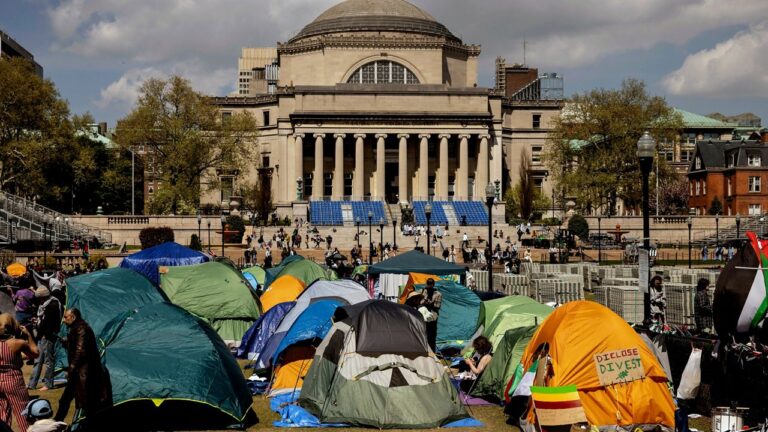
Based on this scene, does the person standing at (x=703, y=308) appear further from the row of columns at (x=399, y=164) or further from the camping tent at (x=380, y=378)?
the row of columns at (x=399, y=164)

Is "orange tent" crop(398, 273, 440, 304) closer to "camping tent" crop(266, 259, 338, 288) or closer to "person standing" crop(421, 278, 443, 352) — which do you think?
"camping tent" crop(266, 259, 338, 288)

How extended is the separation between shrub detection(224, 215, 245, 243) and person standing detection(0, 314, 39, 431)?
193ft

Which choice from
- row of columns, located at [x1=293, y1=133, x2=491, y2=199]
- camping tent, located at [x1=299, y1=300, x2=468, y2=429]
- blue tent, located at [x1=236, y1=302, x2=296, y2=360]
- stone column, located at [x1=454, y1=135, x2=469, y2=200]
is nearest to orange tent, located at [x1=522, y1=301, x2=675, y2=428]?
camping tent, located at [x1=299, y1=300, x2=468, y2=429]

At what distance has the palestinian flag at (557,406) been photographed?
13008 millimetres

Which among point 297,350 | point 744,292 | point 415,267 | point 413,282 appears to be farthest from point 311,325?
point 415,267

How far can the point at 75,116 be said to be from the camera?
268 ft

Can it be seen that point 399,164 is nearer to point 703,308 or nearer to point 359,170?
point 359,170

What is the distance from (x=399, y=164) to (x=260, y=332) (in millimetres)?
70197

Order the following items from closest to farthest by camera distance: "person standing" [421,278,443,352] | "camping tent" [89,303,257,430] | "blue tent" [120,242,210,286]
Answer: "camping tent" [89,303,257,430], "person standing" [421,278,443,352], "blue tent" [120,242,210,286]

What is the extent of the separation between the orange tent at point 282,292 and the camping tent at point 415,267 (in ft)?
15.6

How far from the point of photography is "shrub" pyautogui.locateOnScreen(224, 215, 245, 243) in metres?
72.1

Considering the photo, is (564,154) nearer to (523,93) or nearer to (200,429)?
(523,93)

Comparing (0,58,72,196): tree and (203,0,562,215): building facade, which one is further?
(203,0,562,215): building facade

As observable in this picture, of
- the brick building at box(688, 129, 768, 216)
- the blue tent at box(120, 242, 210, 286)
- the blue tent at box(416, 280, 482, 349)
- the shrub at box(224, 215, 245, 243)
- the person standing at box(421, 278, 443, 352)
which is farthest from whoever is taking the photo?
the brick building at box(688, 129, 768, 216)
